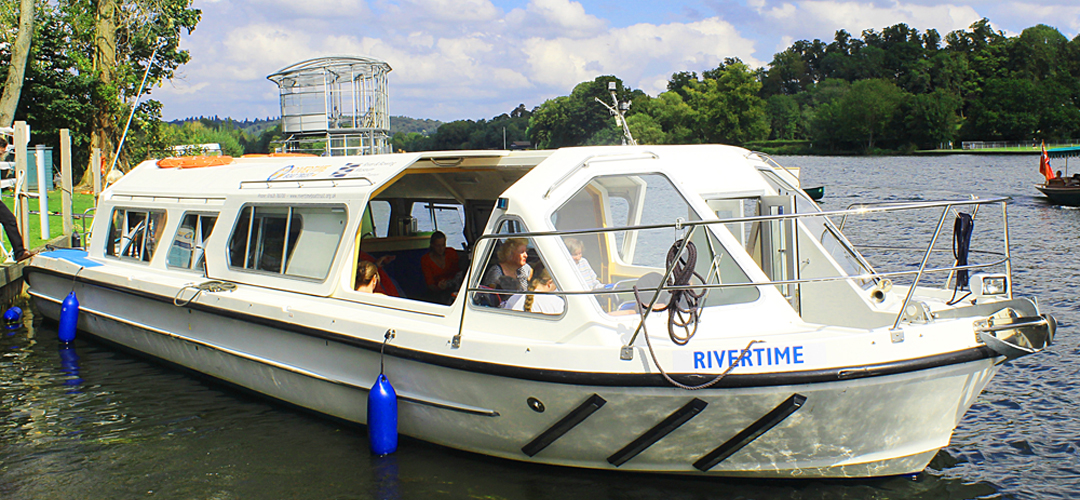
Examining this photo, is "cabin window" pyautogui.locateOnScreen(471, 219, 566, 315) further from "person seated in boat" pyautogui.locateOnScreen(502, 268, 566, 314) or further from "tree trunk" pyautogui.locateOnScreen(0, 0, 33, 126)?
"tree trunk" pyautogui.locateOnScreen(0, 0, 33, 126)

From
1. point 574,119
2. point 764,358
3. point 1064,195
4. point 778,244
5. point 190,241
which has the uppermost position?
point 574,119

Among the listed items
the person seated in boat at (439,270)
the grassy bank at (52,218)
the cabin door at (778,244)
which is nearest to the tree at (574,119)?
the grassy bank at (52,218)

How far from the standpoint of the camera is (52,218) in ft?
64.1

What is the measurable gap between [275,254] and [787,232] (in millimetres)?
4819

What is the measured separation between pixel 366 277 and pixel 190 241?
291 centimetres

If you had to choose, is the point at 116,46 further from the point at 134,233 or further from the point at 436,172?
the point at 436,172

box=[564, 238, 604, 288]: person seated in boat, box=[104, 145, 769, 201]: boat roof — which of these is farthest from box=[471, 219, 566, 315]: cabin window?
box=[104, 145, 769, 201]: boat roof

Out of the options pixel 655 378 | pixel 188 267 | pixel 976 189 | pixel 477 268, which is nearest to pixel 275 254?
pixel 188 267

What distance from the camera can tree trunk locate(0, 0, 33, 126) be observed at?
18047mm

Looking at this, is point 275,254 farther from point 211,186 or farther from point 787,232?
point 787,232

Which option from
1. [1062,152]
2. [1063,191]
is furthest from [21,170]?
[1062,152]

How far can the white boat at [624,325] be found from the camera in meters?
5.16

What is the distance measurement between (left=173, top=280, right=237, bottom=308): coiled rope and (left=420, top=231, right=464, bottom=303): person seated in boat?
6.44 ft

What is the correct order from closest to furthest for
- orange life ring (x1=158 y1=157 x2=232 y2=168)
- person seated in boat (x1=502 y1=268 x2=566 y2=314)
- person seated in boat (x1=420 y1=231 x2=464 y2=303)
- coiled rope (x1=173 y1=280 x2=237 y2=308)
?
person seated in boat (x1=502 y1=268 x2=566 y2=314) < coiled rope (x1=173 y1=280 x2=237 y2=308) < person seated in boat (x1=420 y1=231 x2=464 y2=303) < orange life ring (x1=158 y1=157 x2=232 y2=168)
